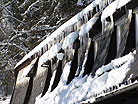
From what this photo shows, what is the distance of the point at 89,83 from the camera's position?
7758 millimetres

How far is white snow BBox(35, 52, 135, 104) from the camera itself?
6.54m

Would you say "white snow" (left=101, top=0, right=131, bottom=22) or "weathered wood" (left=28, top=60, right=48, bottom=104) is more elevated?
"white snow" (left=101, top=0, right=131, bottom=22)

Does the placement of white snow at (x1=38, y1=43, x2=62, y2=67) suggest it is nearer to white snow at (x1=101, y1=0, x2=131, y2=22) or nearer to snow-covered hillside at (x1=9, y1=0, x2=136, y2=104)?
snow-covered hillside at (x1=9, y1=0, x2=136, y2=104)

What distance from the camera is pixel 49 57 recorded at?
11406mm

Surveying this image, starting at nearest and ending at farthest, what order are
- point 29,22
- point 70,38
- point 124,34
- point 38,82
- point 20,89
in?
point 124,34 < point 70,38 < point 38,82 < point 20,89 < point 29,22

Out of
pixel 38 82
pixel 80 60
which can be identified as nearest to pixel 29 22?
pixel 38 82

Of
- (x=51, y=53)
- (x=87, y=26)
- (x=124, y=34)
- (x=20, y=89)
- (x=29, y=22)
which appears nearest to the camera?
(x=124, y=34)

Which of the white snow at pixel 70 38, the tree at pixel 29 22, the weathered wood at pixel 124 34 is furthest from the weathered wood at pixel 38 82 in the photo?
the tree at pixel 29 22

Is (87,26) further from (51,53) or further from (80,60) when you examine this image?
(51,53)

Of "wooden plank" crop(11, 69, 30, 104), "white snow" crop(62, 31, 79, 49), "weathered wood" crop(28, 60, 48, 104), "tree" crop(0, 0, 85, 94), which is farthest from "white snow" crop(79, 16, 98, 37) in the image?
"tree" crop(0, 0, 85, 94)

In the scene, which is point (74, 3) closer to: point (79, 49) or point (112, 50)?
point (79, 49)

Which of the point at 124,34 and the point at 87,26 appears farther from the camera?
the point at 87,26

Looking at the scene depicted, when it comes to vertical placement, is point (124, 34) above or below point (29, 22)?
below

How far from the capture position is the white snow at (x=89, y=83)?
654 cm
